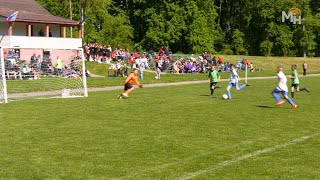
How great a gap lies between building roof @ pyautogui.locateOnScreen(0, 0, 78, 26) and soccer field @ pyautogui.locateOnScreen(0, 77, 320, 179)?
28024mm

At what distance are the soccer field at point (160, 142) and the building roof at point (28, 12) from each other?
2802 centimetres

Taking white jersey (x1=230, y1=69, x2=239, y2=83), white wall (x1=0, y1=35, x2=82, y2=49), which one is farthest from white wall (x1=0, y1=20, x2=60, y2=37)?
white jersey (x1=230, y1=69, x2=239, y2=83)

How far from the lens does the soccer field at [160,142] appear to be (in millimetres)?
8695

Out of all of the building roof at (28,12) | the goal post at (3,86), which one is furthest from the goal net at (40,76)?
the building roof at (28,12)

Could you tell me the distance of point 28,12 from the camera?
4941 cm

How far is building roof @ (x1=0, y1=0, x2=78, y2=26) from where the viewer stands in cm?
A: 4503

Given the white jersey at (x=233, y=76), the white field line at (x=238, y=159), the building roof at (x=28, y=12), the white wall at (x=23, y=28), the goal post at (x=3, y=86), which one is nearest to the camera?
the white field line at (x=238, y=159)

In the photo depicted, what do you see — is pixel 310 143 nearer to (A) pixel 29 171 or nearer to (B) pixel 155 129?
(B) pixel 155 129

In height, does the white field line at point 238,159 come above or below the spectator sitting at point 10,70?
below

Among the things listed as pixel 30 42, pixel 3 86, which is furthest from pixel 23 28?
pixel 3 86

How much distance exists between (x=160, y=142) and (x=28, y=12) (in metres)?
40.8

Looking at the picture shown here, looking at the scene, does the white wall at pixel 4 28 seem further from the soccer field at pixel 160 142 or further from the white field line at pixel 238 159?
the white field line at pixel 238 159

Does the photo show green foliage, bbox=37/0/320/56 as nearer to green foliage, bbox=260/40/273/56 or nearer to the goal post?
green foliage, bbox=260/40/273/56

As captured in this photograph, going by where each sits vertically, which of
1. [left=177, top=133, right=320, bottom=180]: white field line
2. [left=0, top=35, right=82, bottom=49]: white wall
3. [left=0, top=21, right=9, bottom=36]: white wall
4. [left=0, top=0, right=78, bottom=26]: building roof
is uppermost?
[left=0, top=0, right=78, bottom=26]: building roof
